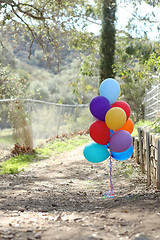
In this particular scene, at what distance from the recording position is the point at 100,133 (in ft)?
16.1

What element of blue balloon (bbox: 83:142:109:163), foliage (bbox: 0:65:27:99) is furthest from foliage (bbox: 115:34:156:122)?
blue balloon (bbox: 83:142:109:163)

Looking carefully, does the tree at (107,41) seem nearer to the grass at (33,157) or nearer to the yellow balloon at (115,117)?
Answer: the grass at (33,157)

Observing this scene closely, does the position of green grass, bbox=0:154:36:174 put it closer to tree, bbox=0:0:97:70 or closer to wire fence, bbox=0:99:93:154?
wire fence, bbox=0:99:93:154

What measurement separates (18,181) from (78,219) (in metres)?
3.25

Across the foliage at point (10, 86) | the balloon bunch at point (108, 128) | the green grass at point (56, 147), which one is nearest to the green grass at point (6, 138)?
the green grass at point (56, 147)

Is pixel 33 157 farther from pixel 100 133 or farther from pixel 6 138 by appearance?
pixel 100 133

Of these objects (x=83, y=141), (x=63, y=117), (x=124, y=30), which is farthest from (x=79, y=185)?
(x=124, y=30)

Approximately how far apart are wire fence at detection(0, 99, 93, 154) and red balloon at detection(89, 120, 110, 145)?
4.60 metres

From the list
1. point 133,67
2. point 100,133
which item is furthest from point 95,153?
point 133,67

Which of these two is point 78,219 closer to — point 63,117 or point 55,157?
point 55,157

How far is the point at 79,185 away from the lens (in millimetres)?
6078

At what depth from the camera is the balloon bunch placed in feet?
15.5

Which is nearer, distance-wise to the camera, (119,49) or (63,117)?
(63,117)

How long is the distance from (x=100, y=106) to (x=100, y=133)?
421mm
